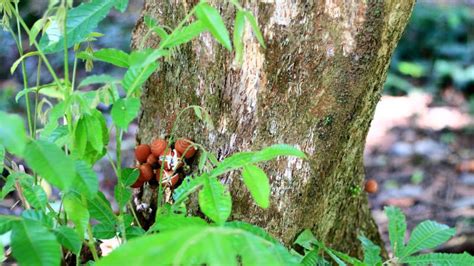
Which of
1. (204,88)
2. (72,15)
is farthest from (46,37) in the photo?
(204,88)

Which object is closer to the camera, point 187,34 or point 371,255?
point 187,34

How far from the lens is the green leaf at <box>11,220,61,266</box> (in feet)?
2.67

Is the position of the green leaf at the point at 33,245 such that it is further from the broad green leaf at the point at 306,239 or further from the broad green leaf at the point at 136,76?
the broad green leaf at the point at 306,239

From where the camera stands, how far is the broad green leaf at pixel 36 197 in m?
1.12

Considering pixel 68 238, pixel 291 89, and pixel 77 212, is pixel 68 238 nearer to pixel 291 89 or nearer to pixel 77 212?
pixel 77 212

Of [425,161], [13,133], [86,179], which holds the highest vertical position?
[13,133]

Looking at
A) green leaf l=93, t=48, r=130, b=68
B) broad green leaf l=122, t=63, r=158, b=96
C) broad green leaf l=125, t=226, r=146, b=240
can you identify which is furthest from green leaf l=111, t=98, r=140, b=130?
broad green leaf l=125, t=226, r=146, b=240

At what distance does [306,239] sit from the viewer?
1.50m

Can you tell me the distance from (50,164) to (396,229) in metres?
1.00

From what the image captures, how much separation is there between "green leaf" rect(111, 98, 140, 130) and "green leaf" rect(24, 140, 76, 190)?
141 mm

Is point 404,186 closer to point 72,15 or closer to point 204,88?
point 204,88

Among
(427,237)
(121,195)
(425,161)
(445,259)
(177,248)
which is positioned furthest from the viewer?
(425,161)

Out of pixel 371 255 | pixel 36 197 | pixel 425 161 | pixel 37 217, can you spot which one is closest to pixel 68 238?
pixel 37 217

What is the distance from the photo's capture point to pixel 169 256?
0.59 meters
